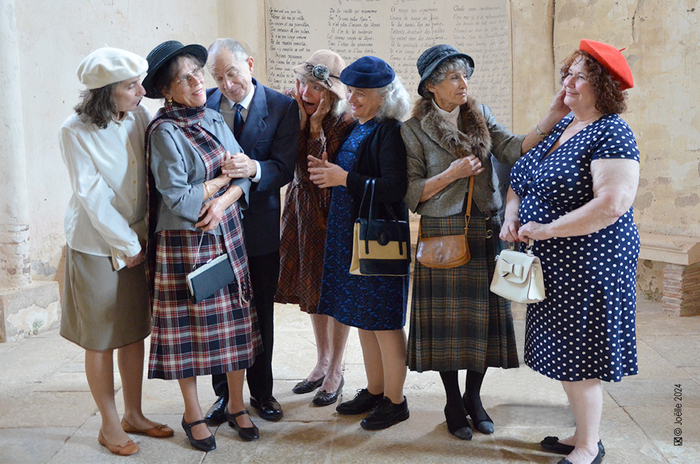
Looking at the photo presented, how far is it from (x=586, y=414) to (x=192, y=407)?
5.44ft

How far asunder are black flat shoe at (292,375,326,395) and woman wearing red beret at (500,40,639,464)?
1.35 m

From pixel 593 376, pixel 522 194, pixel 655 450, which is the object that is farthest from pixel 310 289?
pixel 655 450

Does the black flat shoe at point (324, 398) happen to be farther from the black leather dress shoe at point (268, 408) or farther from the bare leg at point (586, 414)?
the bare leg at point (586, 414)

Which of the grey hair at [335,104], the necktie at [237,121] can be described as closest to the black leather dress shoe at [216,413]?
the necktie at [237,121]

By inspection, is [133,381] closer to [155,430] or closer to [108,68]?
[155,430]

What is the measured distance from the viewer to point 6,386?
344 cm

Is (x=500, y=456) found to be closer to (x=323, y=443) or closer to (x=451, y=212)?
(x=323, y=443)

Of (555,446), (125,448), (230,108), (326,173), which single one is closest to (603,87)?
(326,173)

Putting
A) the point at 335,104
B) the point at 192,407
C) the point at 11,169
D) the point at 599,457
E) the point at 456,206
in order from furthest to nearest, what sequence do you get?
the point at 11,169
the point at 335,104
the point at 192,407
the point at 456,206
the point at 599,457

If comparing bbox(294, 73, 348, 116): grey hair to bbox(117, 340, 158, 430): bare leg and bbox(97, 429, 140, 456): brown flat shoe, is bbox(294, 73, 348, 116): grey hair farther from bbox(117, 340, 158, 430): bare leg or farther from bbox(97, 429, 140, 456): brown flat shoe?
bbox(97, 429, 140, 456): brown flat shoe

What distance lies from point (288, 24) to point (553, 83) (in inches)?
104

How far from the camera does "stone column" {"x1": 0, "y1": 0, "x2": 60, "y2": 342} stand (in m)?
4.11

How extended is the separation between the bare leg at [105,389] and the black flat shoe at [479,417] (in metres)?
1.55

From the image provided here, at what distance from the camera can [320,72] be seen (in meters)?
2.80
